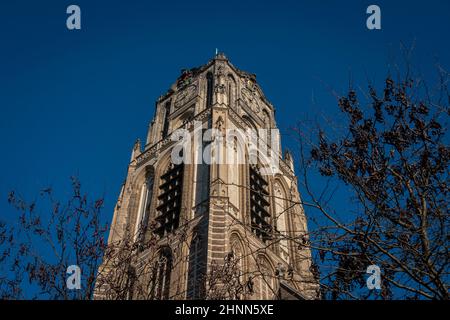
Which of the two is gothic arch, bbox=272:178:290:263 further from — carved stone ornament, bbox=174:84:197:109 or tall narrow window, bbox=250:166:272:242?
carved stone ornament, bbox=174:84:197:109

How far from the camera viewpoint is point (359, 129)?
992 cm

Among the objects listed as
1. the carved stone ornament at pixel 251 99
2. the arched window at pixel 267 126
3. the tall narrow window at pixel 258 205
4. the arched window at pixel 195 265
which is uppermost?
the carved stone ornament at pixel 251 99

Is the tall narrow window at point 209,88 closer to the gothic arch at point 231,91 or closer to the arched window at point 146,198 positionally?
the gothic arch at point 231,91

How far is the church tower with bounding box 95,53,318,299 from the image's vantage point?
28758 millimetres

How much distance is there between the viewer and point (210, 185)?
33406 mm

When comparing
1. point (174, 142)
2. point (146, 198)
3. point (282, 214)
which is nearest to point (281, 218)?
point (282, 214)

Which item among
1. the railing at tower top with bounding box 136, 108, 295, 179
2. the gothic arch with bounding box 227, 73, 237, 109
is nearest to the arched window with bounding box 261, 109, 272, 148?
the railing at tower top with bounding box 136, 108, 295, 179

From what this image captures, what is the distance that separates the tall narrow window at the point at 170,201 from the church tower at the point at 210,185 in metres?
0.07

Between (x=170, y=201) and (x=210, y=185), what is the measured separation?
4.10 metres

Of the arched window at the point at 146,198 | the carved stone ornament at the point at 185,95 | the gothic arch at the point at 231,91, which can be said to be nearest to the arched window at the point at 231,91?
the gothic arch at the point at 231,91

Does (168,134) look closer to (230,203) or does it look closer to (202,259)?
(230,203)

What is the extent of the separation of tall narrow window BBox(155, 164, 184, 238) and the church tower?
7cm

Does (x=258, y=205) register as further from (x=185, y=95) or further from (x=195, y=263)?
(x=185, y=95)

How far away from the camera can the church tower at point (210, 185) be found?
28.8 metres
